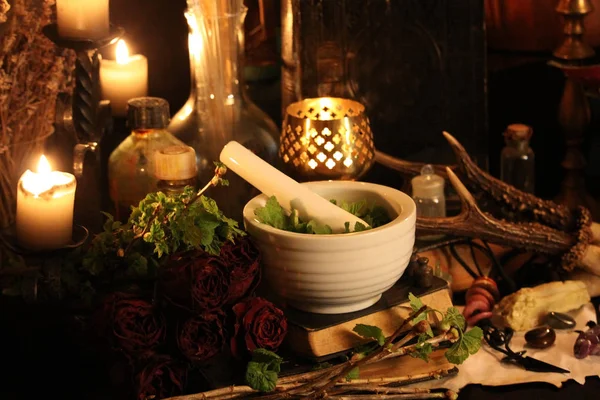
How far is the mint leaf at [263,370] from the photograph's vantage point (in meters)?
0.91

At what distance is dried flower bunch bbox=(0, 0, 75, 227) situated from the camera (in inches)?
45.5

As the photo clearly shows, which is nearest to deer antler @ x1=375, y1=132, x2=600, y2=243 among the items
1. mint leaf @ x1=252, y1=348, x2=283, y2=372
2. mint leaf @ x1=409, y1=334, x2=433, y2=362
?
mint leaf @ x1=409, y1=334, x2=433, y2=362

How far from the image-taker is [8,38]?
1143 mm

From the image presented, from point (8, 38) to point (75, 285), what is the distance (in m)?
0.35

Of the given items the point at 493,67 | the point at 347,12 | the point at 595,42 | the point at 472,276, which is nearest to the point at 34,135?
the point at 347,12

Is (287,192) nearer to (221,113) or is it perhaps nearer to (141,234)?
(141,234)

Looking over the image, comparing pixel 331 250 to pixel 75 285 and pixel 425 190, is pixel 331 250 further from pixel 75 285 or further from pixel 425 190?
pixel 425 190

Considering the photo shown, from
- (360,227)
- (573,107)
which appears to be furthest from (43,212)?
(573,107)

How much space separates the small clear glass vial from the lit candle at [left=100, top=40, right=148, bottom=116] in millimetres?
427

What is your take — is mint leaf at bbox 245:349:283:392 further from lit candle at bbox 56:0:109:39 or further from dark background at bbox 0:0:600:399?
dark background at bbox 0:0:600:399

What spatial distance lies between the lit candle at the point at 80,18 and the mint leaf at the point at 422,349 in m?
0.52

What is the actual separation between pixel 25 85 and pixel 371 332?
56 centimetres

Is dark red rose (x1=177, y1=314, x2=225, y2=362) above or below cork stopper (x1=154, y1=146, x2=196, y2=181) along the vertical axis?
below

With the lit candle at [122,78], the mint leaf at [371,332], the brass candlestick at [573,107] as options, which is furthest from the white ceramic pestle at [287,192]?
the brass candlestick at [573,107]
